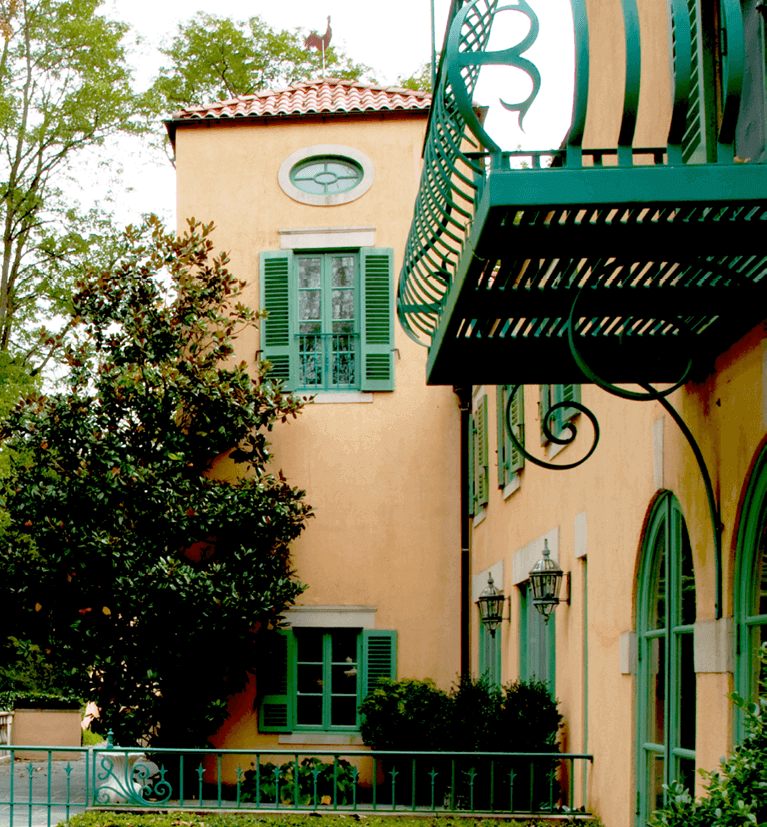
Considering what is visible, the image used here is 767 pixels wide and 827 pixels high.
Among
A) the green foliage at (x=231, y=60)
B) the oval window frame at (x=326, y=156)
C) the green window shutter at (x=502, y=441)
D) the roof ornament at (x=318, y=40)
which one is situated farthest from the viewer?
the green foliage at (x=231, y=60)

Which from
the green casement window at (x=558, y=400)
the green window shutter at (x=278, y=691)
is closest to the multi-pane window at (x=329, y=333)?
the green window shutter at (x=278, y=691)

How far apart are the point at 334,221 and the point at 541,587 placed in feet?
25.3

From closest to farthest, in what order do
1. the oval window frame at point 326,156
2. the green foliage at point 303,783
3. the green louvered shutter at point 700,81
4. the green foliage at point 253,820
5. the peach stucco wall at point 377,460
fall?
1. the green louvered shutter at point 700,81
2. the green foliage at point 253,820
3. the green foliage at point 303,783
4. the peach stucco wall at point 377,460
5. the oval window frame at point 326,156

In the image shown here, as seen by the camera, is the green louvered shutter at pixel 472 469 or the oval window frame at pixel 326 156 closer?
the green louvered shutter at pixel 472 469

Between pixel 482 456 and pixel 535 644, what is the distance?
3505 mm

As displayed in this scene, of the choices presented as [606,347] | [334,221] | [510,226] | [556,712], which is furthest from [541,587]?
[334,221]

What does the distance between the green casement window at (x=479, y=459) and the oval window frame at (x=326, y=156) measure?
3.46 m

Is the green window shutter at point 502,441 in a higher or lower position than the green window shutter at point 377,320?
lower

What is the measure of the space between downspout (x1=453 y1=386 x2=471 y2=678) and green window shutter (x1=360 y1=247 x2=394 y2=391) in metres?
1.02

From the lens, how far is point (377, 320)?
15.2 m

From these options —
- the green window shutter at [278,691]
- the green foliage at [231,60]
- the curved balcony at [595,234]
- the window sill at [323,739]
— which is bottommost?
the window sill at [323,739]

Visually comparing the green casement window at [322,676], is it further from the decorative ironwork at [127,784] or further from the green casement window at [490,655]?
the decorative ironwork at [127,784]

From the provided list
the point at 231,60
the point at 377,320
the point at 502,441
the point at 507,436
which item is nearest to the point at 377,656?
the point at 502,441

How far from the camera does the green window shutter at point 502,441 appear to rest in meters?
12.2
